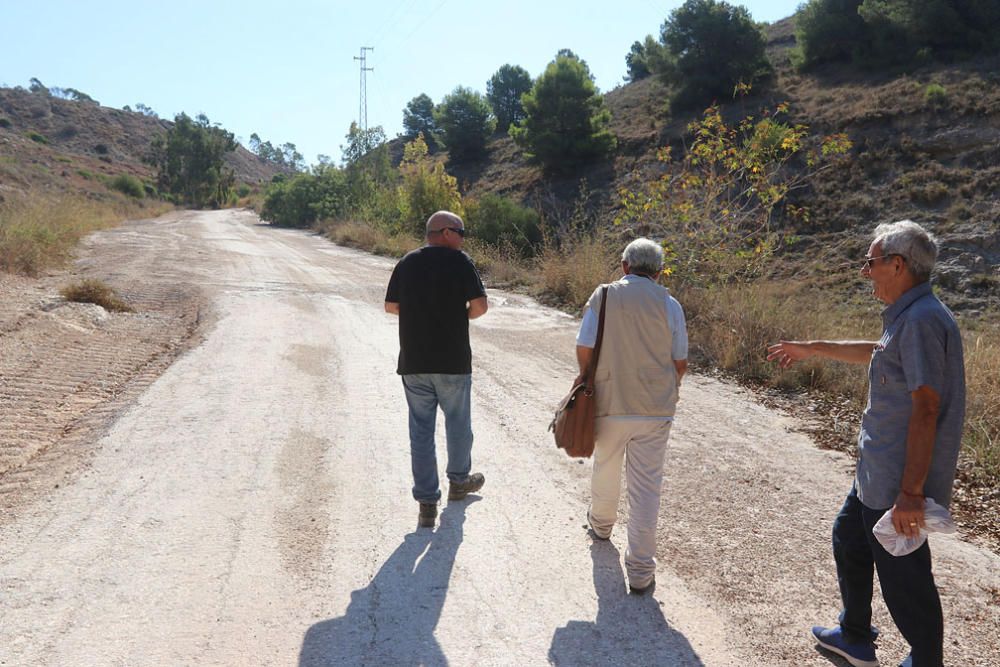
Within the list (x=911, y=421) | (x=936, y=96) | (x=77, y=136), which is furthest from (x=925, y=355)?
(x=77, y=136)

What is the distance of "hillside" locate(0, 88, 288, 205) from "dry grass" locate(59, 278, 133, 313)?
4780 centimetres

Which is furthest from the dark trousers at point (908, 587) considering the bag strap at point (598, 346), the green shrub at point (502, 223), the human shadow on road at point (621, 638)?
the green shrub at point (502, 223)

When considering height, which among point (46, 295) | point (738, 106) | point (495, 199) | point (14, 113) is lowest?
point (46, 295)

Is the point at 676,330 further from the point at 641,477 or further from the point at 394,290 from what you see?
the point at 394,290

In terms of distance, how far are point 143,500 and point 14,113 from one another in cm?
10585

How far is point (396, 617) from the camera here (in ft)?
10.5

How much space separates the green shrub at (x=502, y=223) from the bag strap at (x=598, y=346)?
645 inches

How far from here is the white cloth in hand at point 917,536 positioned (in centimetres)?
237

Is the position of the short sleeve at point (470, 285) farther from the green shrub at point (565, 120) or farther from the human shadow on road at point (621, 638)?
the green shrub at point (565, 120)

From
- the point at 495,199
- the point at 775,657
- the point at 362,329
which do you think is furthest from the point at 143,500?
the point at 495,199

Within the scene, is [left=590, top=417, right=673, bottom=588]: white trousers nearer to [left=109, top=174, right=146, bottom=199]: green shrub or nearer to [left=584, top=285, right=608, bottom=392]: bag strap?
[left=584, top=285, right=608, bottom=392]: bag strap

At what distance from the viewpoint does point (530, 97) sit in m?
34.4

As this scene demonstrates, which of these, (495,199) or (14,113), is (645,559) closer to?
(495,199)

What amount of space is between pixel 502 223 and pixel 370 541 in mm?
17153
